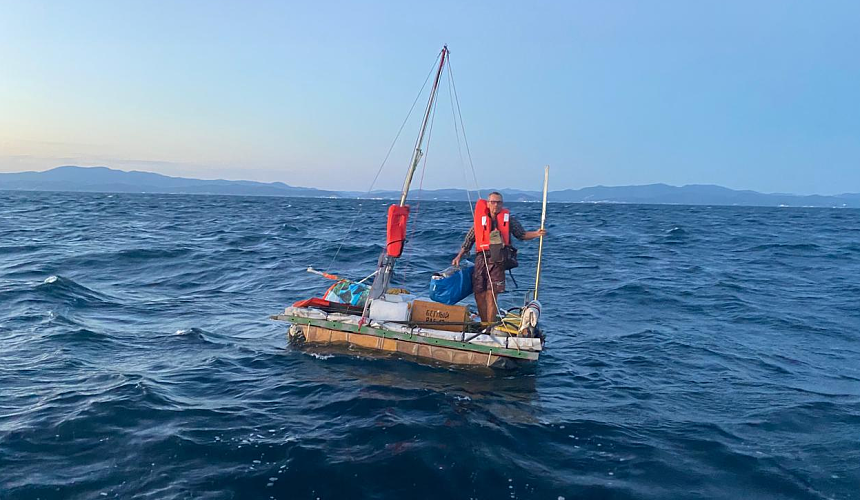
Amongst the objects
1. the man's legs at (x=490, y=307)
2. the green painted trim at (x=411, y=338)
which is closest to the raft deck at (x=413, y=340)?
the green painted trim at (x=411, y=338)

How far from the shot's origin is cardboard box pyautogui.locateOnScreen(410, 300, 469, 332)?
1123 cm

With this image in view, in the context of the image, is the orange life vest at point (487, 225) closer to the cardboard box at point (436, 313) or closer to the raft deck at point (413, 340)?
the cardboard box at point (436, 313)

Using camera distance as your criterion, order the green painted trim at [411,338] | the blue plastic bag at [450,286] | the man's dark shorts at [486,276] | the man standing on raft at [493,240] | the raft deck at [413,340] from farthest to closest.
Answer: the blue plastic bag at [450,286], the man's dark shorts at [486,276], the man standing on raft at [493,240], the raft deck at [413,340], the green painted trim at [411,338]

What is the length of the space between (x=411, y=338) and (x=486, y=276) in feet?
6.80

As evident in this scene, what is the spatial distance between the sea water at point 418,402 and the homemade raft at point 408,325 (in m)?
0.40

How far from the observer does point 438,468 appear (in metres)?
7.05

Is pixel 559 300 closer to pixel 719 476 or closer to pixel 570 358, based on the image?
pixel 570 358

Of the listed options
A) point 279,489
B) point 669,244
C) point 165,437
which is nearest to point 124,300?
point 165,437

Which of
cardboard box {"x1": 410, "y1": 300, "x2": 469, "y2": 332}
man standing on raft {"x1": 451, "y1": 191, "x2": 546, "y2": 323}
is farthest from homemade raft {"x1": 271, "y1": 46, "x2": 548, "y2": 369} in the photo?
man standing on raft {"x1": 451, "y1": 191, "x2": 546, "y2": 323}

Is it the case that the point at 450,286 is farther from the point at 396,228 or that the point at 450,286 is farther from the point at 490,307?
the point at 396,228

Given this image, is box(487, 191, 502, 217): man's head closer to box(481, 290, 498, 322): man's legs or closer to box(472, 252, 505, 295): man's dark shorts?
box(472, 252, 505, 295): man's dark shorts

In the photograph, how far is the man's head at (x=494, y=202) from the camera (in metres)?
11.1

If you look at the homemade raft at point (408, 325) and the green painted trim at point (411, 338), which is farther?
the homemade raft at point (408, 325)

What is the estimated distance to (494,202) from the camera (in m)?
11.2
